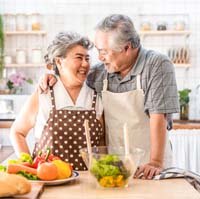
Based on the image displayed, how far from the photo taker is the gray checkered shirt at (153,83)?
2219 millimetres

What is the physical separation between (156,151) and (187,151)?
231 centimetres

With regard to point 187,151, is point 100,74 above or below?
above

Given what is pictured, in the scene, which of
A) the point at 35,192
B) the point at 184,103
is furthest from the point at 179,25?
the point at 35,192

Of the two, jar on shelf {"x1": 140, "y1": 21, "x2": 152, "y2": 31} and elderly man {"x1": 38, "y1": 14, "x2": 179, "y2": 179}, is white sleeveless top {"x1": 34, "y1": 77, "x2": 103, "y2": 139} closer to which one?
elderly man {"x1": 38, "y1": 14, "x2": 179, "y2": 179}

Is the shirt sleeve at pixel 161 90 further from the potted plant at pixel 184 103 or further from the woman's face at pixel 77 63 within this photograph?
the potted plant at pixel 184 103

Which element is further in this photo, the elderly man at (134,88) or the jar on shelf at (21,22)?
the jar on shelf at (21,22)

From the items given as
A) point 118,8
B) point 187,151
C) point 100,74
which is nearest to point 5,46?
point 118,8

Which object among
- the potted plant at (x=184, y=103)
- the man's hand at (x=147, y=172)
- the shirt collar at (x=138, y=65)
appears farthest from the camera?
the potted plant at (x=184, y=103)

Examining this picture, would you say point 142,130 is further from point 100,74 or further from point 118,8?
point 118,8

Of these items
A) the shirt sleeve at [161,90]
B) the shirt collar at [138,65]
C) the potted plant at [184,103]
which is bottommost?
the potted plant at [184,103]

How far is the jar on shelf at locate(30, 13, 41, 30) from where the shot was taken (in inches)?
200

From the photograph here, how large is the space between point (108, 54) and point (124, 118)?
0.31m

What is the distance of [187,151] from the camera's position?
4.39m

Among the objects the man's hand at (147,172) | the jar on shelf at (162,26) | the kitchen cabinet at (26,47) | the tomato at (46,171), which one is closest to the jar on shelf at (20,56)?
the kitchen cabinet at (26,47)
